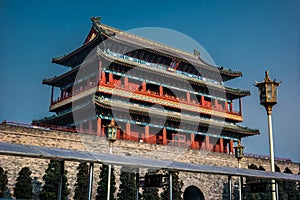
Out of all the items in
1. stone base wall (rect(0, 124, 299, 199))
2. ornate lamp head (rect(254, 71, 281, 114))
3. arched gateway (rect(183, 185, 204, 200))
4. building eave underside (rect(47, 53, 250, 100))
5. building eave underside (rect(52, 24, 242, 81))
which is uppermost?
building eave underside (rect(52, 24, 242, 81))

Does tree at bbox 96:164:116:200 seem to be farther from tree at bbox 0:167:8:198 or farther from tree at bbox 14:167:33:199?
tree at bbox 0:167:8:198

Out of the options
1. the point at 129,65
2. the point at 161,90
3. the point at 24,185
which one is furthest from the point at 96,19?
the point at 24,185

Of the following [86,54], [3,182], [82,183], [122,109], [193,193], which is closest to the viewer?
[3,182]

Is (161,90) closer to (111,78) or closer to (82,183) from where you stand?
(111,78)

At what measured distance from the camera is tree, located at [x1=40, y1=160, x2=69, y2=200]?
21703 millimetres

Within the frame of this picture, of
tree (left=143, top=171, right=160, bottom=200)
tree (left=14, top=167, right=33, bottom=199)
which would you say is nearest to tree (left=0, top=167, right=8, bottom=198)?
tree (left=14, top=167, right=33, bottom=199)

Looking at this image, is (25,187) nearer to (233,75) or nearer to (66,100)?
(66,100)

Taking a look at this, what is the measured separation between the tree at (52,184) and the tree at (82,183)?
77 cm

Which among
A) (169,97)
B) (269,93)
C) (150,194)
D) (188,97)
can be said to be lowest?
(150,194)

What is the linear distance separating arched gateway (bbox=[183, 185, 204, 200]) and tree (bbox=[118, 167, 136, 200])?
628cm

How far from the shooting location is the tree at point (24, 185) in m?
21.1

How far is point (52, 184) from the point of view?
72.5 ft

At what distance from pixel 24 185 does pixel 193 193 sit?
14693 mm

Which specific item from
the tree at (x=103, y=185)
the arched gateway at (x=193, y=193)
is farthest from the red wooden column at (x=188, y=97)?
the tree at (x=103, y=185)
